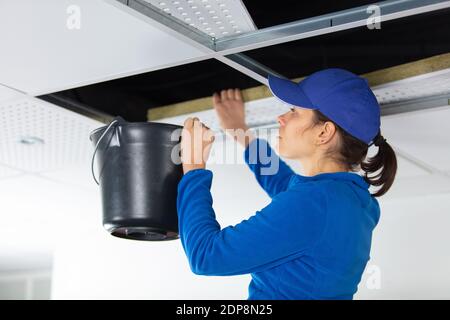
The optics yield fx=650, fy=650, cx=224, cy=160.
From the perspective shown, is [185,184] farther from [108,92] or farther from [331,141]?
[108,92]

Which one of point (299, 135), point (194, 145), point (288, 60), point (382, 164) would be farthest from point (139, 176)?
point (288, 60)

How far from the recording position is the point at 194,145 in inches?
59.5

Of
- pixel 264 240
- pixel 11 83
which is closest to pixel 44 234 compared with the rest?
pixel 11 83

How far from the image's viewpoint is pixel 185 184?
1468 mm

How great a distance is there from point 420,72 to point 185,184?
0.79 meters

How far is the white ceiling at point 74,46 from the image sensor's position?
60.0 inches

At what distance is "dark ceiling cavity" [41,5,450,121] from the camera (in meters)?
1.85

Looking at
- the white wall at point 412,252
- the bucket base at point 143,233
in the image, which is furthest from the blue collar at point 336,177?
the white wall at point 412,252

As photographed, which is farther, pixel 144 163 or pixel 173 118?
A: pixel 173 118

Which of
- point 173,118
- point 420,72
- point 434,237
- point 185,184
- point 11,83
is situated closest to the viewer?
point 185,184

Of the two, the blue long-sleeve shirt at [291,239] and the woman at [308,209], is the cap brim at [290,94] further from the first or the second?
the blue long-sleeve shirt at [291,239]

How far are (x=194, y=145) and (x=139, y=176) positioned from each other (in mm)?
159

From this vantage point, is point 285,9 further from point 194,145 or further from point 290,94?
point 194,145
